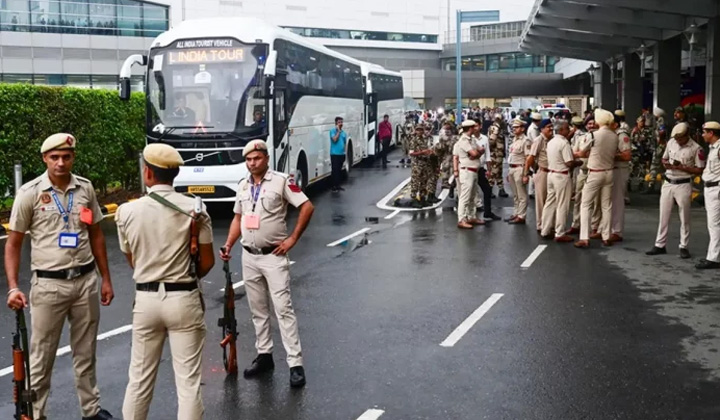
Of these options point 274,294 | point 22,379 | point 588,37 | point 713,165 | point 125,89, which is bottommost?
point 22,379

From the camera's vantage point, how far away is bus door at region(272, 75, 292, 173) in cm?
1742

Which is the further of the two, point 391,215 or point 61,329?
point 391,215

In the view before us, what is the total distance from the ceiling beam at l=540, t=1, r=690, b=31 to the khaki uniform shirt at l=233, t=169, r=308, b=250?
1644 cm

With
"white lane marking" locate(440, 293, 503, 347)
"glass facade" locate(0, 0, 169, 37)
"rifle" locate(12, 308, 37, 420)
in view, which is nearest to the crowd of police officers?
"rifle" locate(12, 308, 37, 420)

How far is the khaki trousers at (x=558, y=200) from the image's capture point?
1347cm

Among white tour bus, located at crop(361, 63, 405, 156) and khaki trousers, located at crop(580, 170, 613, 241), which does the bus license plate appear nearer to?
khaki trousers, located at crop(580, 170, 613, 241)

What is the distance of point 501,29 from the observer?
88.0 meters

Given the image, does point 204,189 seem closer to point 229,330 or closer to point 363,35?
point 229,330

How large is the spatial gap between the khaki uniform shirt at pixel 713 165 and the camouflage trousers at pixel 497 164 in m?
8.17

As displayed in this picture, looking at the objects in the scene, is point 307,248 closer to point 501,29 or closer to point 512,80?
point 512,80

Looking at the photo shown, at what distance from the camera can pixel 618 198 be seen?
533 inches

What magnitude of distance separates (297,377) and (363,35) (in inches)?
3228

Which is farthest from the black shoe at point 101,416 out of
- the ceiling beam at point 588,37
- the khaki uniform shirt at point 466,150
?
the ceiling beam at point 588,37

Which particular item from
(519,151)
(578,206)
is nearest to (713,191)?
(578,206)
